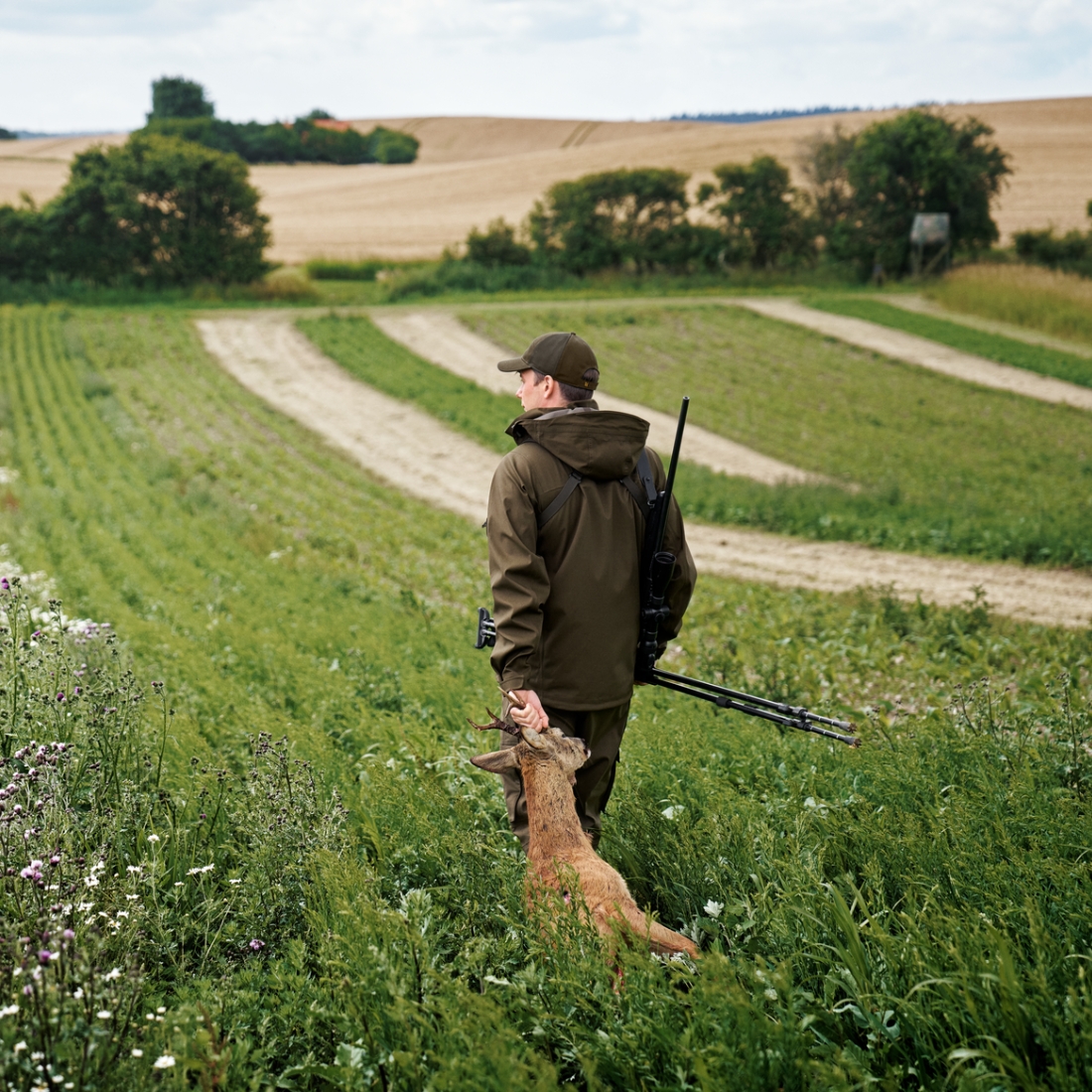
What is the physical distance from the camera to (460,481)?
1886 centimetres

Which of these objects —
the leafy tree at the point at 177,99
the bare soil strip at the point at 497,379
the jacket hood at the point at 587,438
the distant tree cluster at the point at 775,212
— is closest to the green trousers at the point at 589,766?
the jacket hood at the point at 587,438

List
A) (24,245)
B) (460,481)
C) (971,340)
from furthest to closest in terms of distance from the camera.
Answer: (24,245) → (971,340) → (460,481)

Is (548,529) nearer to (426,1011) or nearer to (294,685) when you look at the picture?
(426,1011)

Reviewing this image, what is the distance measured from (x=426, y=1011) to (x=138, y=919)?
0.98 metres

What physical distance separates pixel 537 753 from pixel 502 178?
67.4 metres

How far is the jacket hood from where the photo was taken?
3.40 meters

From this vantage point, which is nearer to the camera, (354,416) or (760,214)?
(354,416)

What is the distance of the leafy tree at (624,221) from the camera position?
40.3 m

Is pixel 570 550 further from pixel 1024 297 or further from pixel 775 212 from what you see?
pixel 775 212

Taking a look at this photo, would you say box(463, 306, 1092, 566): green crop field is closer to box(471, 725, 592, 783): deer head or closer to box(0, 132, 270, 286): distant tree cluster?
box(471, 725, 592, 783): deer head

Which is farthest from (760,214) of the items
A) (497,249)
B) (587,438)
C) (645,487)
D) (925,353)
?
(587,438)

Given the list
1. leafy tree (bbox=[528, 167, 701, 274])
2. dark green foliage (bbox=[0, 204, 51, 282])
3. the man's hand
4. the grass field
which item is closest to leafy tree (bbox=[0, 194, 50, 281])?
dark green foliage (bbox=[0, 204, 51, 282])

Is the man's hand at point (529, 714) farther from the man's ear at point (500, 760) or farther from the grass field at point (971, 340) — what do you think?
the grass field at point (971, 340)

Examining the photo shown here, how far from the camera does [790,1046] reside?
92.4 inches
